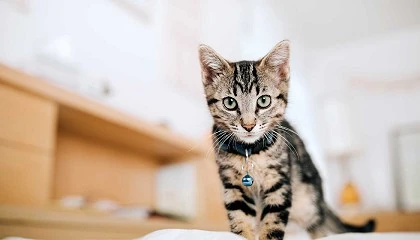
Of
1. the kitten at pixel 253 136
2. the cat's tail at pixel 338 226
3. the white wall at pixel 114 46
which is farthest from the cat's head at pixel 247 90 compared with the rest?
the white wall at pixel 114 46

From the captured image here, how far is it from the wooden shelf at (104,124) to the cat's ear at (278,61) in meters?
0.47

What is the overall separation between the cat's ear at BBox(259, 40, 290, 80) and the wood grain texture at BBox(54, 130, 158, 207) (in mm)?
1073

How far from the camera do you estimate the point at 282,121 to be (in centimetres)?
52

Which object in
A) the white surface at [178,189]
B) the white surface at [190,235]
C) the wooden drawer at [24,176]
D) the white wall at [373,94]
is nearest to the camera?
the white surface at [190,235]

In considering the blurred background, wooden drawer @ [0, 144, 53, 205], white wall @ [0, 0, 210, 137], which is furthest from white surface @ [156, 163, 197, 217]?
wooden drawer @ [0, 144, 53, 205]

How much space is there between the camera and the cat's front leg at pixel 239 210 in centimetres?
48

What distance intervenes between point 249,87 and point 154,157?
1.37 metres

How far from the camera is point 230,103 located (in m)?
0.48

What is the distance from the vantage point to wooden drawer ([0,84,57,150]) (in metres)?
0.98

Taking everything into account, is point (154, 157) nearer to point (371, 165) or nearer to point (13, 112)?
point (13, 112)

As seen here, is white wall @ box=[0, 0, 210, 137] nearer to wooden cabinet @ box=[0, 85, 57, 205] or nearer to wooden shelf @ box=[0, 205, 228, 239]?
wooden cabinet @ box=[0, 85, 57, 205]

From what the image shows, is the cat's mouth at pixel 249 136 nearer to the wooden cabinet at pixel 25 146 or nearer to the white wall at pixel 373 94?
the wooden cabinet at pixel 25 146

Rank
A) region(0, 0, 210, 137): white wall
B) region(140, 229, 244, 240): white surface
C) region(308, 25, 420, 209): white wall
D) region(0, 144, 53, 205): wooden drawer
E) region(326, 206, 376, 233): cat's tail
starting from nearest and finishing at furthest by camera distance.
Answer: region(140, 229, 244, 240): white surface, region(326, 206, 376, 233): cat's tail, region(0, 144, 53, 205): wooden drawer, region(0, 0, 210, 137): white wall, region(308, 25, 420, 209): white wall

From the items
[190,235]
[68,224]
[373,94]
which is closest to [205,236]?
[190,235]
